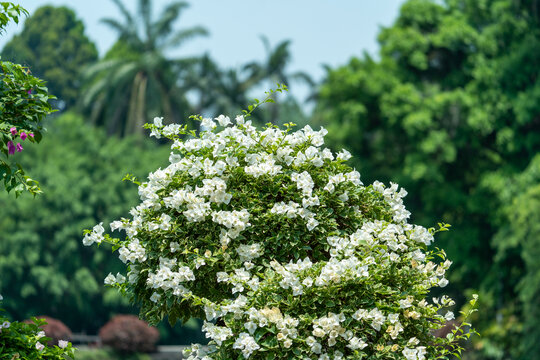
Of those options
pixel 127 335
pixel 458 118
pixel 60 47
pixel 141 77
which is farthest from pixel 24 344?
pixel 60 47

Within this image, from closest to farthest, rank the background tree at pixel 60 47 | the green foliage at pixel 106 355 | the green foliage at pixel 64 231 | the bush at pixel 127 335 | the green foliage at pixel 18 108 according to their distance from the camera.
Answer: the green foliage at pixel 18 108
the bush at pixel 127 335
the green foliage at pixel 106 355
the green foliage at pixel 64 231
the background tree at pixel 60 47

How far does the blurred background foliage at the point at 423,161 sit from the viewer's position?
2719 cm

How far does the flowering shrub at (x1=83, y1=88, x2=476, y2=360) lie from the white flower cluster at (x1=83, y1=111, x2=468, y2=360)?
11 mm

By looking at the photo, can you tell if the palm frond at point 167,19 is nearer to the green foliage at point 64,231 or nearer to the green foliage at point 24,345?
the green foliage at point 64,231

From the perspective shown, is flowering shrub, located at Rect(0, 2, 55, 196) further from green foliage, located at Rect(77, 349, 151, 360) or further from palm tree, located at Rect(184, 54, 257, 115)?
palm tree, located at Rect(184, 54, 257, 115)

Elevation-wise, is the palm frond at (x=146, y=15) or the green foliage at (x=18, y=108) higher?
the palm frond at (x=146, y=15)

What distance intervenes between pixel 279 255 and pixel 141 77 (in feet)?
109

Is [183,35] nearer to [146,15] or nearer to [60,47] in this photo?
[146,15]

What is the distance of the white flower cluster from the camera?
5.99 metres

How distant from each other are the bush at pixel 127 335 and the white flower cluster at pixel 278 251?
15294 millimetres

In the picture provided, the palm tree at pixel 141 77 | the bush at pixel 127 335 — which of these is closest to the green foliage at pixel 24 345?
the bush at pixel 127 335

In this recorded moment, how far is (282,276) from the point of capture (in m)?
6.04

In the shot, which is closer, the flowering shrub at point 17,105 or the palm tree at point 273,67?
the flowering shrub at point 17,105

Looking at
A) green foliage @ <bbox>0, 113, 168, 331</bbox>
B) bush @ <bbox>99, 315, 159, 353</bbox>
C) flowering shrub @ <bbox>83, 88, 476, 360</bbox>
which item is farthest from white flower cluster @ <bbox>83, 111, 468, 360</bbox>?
green foliage @ <bbox>0, 113, 168, 331</bbox>
